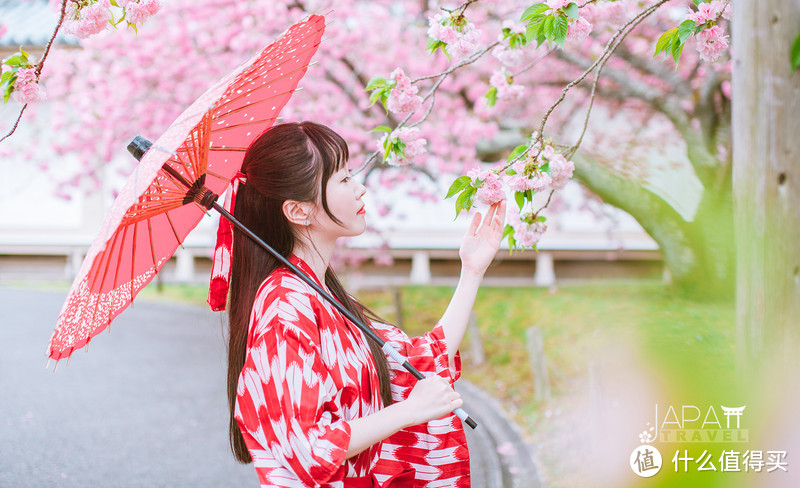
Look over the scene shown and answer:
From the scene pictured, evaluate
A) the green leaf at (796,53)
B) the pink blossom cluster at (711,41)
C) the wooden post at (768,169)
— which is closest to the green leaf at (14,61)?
the pink blossom cluster at (711,41)

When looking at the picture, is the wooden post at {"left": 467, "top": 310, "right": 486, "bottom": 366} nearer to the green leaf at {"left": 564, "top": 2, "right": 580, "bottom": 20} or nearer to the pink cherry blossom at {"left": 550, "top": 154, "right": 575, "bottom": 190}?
the pink cherry blossom at {"left": 550, "top": 154, "right": 575, "bottom": 190}

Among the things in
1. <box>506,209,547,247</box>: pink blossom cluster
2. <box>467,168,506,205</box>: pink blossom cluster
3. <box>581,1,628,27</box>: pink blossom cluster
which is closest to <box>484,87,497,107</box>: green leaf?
<box>581,1,628,27</box>: pink blossom cluster

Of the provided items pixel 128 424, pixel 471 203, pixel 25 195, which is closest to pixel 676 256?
pixel 471 203

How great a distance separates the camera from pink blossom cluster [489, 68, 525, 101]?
9.08ft

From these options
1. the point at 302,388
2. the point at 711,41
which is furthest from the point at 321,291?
the point at 711,41

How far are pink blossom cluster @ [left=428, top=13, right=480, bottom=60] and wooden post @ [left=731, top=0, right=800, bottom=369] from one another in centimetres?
123

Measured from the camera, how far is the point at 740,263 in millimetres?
2812

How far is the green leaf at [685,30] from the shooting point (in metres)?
1.83

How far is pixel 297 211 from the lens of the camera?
5.68 feet

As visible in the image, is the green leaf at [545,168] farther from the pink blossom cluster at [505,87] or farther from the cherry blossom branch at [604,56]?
the pink blossom cluster at [505,87]

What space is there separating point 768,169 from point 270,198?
6.84 ft

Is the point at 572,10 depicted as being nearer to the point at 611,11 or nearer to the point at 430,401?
the point at 430,401

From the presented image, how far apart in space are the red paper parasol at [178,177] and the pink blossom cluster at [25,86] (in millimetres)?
548

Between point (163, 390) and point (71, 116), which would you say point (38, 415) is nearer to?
point (163, 390)
